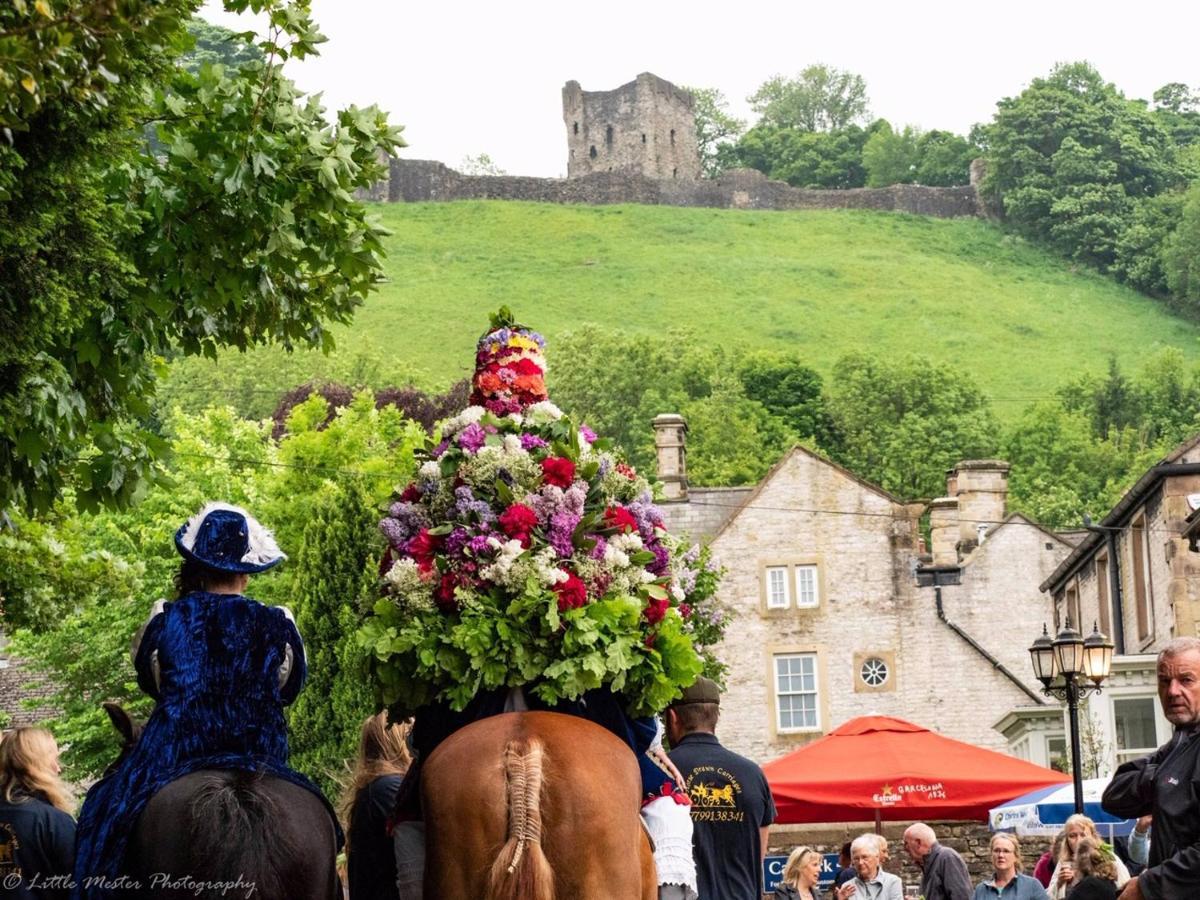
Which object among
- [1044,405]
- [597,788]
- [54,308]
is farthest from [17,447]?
[1044,405]

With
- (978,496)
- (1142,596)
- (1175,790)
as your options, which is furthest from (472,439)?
(978,496)

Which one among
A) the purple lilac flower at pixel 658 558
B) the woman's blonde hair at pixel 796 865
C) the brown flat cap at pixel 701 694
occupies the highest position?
the purple lilac flower at pixel 658 558

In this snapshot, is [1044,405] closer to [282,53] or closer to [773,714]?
[773,714]

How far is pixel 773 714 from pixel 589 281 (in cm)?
8823

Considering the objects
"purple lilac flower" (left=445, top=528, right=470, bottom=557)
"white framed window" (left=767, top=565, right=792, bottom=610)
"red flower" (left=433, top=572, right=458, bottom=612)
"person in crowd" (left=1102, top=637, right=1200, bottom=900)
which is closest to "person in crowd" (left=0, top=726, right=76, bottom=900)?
"red flower" (left=433, top=572, right=458, bottom=612)

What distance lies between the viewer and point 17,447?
10828 millimetres

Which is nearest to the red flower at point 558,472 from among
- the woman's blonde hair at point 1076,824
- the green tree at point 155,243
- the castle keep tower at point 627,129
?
the green tree at point 155,243

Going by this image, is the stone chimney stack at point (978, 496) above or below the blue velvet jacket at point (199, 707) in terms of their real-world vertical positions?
above

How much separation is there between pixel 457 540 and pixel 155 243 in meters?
3.99

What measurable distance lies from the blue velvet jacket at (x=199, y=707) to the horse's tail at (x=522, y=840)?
86 centimetres

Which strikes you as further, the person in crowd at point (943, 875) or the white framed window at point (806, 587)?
the white framed window at point (806, 587)

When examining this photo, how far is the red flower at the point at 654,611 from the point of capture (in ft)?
30.2

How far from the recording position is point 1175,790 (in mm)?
8289

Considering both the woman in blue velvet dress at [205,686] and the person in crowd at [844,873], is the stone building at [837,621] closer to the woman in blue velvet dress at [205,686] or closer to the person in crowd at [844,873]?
the person in crowd at [844,873]
